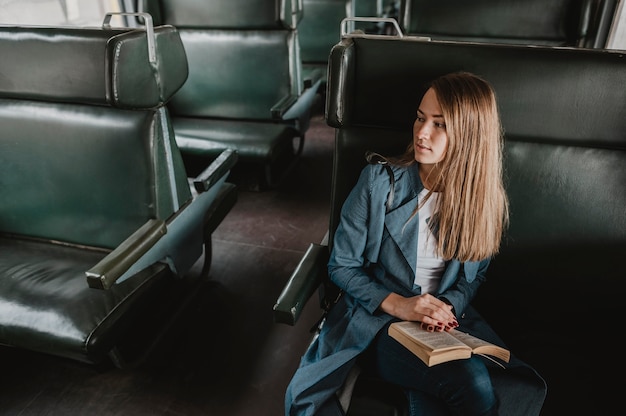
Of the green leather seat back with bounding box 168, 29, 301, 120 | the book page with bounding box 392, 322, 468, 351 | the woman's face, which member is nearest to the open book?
the book page with bounding box 392, 322, 468, 351

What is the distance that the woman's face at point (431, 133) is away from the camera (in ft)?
4.22

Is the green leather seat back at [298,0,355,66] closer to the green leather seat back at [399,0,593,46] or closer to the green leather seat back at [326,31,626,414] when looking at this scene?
the green leather seat back at [399,0,593,46]

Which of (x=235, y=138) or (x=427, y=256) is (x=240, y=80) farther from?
(x=427, y=256)

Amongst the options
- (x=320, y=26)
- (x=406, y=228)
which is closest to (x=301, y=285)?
(x=406, y=228)

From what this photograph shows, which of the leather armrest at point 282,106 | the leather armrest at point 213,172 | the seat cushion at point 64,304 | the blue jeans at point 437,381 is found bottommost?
the seat cushion at point 64,304

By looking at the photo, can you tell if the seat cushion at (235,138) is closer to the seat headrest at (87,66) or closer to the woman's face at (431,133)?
the seat headrest at (87,66)

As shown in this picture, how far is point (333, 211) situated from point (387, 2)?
15.8ft

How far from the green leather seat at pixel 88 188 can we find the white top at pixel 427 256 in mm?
932

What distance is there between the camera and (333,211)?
162cm

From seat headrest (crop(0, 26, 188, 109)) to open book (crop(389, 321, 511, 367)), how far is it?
117 centimetres

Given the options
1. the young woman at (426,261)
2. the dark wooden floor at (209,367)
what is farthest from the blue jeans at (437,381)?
the dark wooden floor at (209,367)

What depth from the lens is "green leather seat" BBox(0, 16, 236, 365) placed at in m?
1.55

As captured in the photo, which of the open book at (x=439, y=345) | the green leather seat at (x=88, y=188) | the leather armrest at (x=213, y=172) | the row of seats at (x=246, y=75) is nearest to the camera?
the open book at (x=439, y=345)

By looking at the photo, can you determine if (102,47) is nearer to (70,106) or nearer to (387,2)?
(70,106)
